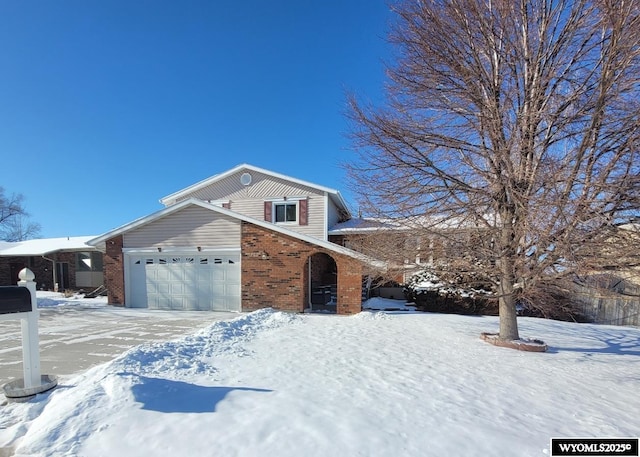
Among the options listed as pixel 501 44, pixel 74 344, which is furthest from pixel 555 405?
pixel 74 344

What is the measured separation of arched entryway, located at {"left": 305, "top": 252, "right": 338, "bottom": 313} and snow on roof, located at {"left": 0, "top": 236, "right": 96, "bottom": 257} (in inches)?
565

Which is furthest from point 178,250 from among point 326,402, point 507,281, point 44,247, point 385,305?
point 44,247

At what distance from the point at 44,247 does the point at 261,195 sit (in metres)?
16.4

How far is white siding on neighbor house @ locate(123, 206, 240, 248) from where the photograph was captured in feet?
41.7

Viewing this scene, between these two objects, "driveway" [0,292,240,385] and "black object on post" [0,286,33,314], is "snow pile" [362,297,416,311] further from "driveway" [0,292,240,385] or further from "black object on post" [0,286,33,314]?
"black object on post" [0,286,33,314]

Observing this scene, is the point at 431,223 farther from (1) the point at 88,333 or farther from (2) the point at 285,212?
(2) the point at 285,212

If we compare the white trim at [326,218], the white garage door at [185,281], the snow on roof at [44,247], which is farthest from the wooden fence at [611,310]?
the snow on roof at [44,247]

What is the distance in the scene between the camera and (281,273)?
12.1m

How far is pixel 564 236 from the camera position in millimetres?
5359

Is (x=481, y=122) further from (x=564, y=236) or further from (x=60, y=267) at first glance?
(x=60, y=267)

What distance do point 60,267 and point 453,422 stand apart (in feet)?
85.7

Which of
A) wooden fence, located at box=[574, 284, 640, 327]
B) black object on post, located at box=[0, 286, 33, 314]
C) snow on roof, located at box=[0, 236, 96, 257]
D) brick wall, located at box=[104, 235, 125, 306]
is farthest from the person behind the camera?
snow on roof, located at box=[0, 236, 96, 257]

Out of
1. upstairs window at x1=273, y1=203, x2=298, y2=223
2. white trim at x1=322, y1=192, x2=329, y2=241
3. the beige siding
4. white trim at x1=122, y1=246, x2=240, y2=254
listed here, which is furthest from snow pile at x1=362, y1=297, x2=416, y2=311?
white trim at x1=122, y1=246, x2=240, y2=254

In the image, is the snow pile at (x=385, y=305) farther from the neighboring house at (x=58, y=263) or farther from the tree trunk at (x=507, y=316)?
the neighboring house at (x=58, y=263)
